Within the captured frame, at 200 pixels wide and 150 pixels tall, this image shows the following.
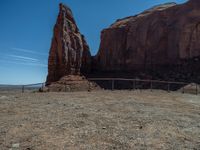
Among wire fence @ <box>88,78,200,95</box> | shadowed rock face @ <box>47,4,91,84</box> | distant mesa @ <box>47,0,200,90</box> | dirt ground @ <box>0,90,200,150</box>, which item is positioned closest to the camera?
dirt ground @ <box>0,90,200,150</box>

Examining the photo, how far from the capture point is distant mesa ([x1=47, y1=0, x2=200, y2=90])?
3650cm

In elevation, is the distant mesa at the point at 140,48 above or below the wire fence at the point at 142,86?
above

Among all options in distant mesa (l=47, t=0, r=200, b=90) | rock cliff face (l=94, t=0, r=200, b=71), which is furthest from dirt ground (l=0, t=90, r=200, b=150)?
rock cliff face (l=94, t=0, r=200, b=71)

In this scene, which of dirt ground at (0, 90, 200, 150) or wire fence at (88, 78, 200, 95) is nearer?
dirt ground at (0, 90, 200, 150)

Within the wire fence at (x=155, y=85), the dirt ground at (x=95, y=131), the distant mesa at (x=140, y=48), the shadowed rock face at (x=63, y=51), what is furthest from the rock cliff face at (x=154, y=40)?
the dirt ground at (x=95, y=131)

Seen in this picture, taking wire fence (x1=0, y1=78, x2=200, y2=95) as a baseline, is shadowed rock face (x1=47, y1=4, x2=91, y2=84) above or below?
above

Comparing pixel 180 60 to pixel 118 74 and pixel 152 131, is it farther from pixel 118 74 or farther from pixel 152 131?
pixel 152 131

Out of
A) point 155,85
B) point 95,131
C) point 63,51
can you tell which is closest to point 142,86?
point 155,85

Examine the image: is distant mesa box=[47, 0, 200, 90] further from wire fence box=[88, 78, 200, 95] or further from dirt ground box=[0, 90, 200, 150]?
dirt ground box=[0, 90, 200, 150]

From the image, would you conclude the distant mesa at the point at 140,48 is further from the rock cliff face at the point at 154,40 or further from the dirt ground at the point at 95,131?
the dirt ground at the point at 95,131

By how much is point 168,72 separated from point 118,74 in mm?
10356

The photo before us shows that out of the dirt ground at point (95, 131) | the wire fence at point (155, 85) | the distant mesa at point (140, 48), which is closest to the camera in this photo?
the dirt ground at point (95, 131)

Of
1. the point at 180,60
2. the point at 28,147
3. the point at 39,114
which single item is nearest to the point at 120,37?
the point at 180,60

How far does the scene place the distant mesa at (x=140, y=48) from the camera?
36500 mm
